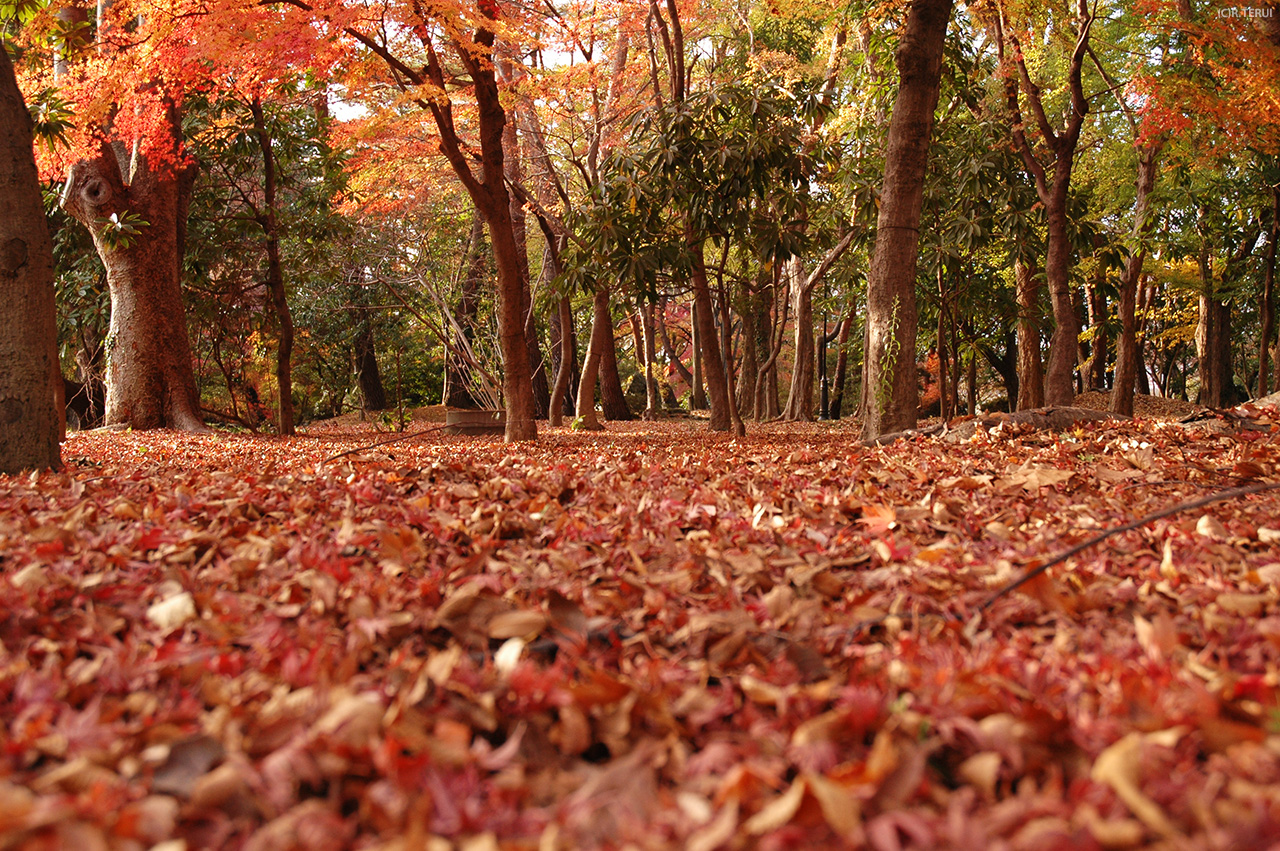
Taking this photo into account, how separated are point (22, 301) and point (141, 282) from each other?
17.1 feet

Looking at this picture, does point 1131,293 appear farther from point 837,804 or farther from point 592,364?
point 837,804

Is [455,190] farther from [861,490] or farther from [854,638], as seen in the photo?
[854,638]

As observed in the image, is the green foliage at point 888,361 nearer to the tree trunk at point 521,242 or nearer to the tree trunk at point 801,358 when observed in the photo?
the tree trunk at point 801,358

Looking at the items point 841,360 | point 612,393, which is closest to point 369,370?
point 612,393

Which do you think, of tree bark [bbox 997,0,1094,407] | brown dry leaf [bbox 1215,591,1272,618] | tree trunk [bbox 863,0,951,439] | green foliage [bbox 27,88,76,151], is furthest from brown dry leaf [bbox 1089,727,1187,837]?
tree bark [bbox 997,0,1094,407]

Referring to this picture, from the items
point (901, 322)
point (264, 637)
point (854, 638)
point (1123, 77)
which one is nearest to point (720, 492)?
point (854, 638)

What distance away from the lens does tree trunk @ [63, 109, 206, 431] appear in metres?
7.75

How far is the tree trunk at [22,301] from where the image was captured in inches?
133

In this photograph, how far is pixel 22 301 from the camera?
3430 mm

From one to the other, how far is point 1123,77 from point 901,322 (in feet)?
26.4

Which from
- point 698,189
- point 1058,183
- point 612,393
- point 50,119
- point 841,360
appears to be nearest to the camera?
point 50,119

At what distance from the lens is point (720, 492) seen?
2738 mm

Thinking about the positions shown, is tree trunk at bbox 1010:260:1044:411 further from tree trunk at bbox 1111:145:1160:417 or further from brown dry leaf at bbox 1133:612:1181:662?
brown dry leaf at bbox 1133:612:1181:662

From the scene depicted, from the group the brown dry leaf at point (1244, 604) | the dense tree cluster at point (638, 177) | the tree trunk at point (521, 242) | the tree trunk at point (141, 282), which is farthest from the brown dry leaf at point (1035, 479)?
the tree trunk at point (521, 242)
